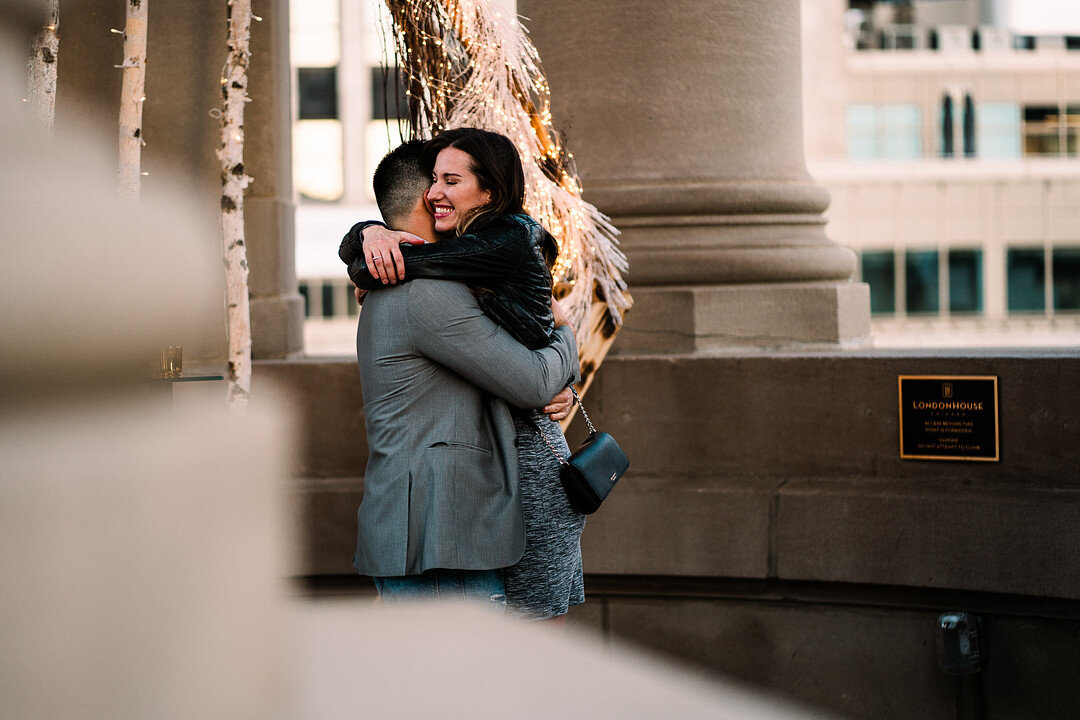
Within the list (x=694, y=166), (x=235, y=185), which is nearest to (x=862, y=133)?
(x=694, y=166)

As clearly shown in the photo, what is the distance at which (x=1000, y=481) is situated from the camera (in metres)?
4.01

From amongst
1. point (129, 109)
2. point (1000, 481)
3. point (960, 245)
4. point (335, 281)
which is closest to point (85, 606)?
point (129, 109)

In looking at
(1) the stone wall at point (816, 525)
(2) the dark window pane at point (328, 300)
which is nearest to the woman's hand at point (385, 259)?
(1) the stone wall at point (816, 525)

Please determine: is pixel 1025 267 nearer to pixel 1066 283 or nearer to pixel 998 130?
pixel 1066 283

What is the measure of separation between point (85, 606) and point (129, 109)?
8.91ft

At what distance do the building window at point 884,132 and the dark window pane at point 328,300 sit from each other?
14.9 m

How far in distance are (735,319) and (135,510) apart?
4.25m

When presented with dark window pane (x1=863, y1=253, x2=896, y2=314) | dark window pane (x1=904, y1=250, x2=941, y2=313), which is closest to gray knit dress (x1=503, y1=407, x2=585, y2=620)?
dark window pane (x1=863, y1=253, x2=896, y2=314)

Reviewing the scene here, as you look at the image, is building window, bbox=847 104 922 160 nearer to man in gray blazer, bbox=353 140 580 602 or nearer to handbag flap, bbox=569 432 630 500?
handbag flap, bbox=569 432 630 500

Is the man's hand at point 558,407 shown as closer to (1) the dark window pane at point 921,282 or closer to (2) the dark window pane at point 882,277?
(2) the dark window pane at point 882,277

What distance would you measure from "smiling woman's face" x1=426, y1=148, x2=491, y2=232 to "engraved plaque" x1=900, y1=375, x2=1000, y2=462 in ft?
6.57

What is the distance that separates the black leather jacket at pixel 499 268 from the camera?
2.64 m

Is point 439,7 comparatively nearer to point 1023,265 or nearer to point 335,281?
point 335,281

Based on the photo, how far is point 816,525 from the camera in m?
4.21
